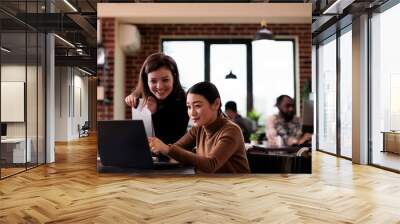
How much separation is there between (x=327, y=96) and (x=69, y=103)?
7895mm

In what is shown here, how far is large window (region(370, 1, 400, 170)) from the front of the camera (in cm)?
650

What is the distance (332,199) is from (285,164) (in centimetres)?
98

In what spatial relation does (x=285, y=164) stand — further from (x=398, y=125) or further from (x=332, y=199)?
(x=398, y=125)

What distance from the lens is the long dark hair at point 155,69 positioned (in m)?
4.98

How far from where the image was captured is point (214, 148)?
16.2 feet

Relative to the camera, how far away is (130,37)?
16.8 ft

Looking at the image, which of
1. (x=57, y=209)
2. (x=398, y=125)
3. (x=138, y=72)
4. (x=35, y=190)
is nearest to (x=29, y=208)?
(x=57, y=209)

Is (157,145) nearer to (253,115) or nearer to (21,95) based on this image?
(253,115)

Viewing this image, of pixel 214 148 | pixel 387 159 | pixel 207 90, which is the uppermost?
pixel 207 90

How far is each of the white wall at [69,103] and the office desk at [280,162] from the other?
7613mm

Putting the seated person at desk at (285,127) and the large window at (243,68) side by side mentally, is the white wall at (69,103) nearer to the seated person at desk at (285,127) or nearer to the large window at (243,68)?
the large window at (243,68)

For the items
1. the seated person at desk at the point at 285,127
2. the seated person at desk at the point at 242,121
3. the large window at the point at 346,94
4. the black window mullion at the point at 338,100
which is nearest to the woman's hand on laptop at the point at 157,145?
the seated person at desk at the point at 242,121

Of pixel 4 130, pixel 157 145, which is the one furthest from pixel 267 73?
pixel 4 130

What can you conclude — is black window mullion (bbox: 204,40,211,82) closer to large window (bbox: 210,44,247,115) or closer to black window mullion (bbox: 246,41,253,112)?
large window (bbox: 210,44,247,115)
